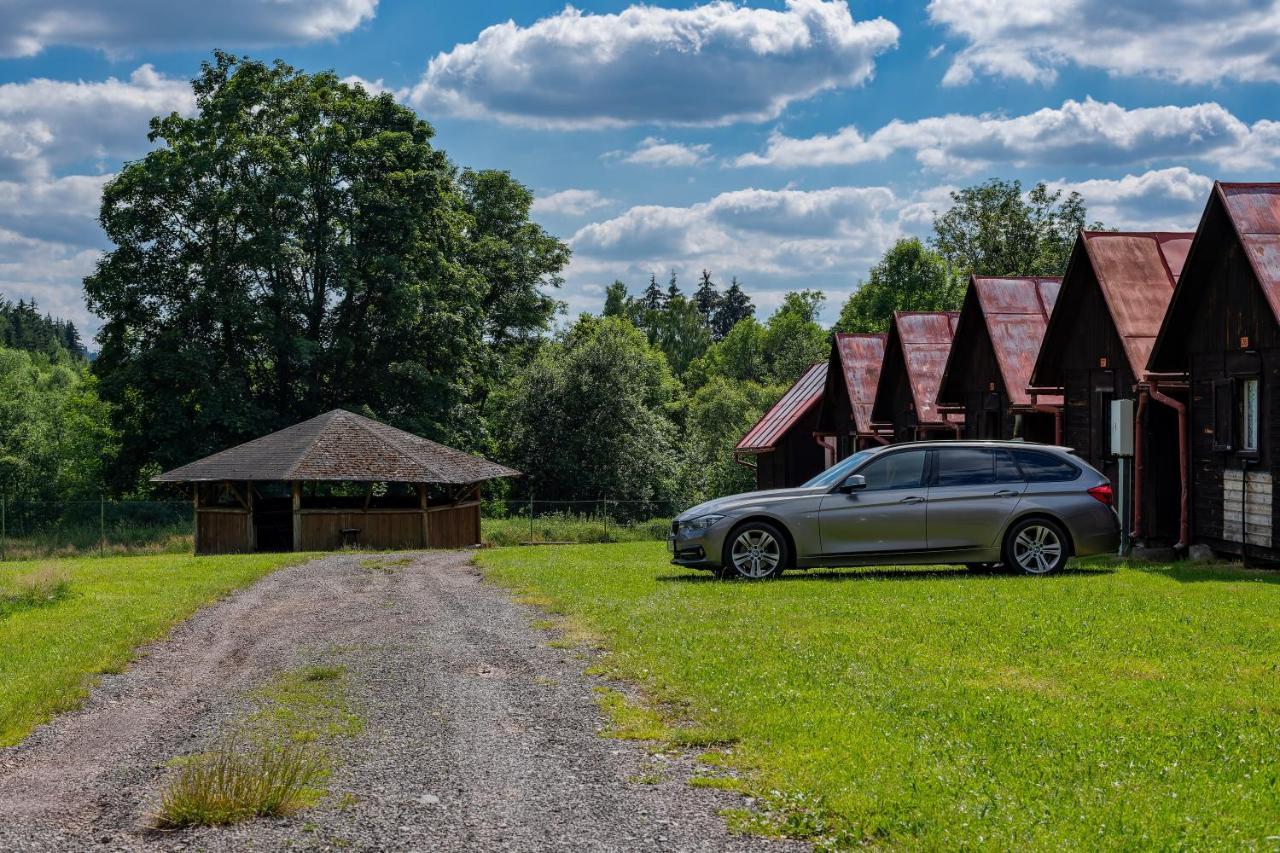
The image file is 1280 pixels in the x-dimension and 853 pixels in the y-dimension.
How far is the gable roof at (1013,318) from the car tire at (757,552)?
1193 cm

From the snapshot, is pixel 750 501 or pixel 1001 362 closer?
A: pixel 750 501

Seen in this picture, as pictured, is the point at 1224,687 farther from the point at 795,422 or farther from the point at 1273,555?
the point at 795,422

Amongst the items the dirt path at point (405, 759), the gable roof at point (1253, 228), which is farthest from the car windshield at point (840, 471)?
the gable roof at point (1253, 228)

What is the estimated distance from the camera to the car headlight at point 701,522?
15836mm

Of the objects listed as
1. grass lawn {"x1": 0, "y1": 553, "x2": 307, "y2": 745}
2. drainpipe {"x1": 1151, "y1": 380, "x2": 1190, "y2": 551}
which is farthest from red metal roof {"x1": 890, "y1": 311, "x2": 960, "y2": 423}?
grass lawn {"x1": 0, "y1": 553, "x2": 307, "y2": 745}

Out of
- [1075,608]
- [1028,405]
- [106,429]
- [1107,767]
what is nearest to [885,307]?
[106,429]

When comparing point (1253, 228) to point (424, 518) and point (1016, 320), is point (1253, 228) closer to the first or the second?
point (1016, 320)

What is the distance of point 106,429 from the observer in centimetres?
5928

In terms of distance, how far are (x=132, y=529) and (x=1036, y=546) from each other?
30720 millimetres

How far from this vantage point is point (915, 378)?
32.4 metres

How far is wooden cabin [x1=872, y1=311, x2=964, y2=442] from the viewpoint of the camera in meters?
32.0

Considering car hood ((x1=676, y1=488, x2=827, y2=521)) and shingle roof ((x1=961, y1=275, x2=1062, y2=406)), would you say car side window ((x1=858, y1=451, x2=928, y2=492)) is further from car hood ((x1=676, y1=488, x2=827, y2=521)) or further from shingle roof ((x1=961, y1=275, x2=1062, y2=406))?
shingle roof ((x1=961, y1=275, x2=1062, y2=406))

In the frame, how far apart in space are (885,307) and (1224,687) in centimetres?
6661

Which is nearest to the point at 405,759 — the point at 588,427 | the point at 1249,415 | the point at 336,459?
the point at 1249,415
